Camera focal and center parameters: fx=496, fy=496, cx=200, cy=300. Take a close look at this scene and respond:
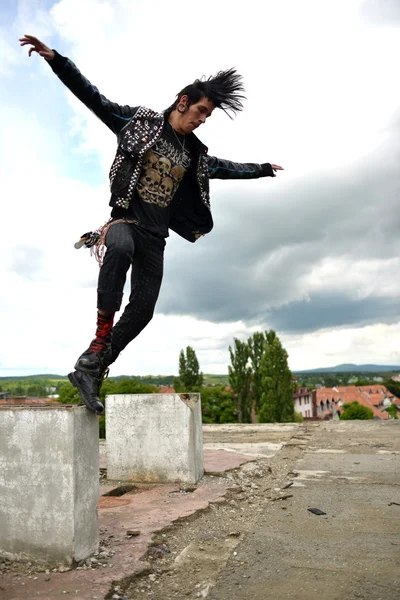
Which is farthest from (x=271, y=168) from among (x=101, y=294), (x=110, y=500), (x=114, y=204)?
(x=110, y=500)

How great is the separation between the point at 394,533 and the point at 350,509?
0.59 m

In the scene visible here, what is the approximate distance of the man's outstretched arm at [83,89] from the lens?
2.66 m

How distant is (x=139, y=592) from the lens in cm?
234

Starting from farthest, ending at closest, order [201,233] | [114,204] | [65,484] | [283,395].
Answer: [283,395] < [201,233] < [114,204] < [65,484]

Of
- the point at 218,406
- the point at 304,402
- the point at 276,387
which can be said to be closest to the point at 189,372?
the point at 218,406

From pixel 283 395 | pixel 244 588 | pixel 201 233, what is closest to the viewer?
pixel 244 588

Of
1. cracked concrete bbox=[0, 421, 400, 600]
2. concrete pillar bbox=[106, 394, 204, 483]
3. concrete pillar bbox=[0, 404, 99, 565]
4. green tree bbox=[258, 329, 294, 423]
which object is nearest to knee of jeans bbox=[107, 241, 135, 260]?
concrete pillar bbox=[0, 404, 99, 565]

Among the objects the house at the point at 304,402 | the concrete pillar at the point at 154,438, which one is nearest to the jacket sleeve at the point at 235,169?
the concrete pillar at the point at 154,438

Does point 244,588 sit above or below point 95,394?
below

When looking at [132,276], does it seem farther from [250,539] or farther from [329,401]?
[329,401]

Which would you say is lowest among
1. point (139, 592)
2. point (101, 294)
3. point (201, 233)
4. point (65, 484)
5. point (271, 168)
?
point (139, 592)

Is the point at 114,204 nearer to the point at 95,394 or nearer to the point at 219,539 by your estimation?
the point at 95,394

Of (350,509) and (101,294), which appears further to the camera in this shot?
(350,509)

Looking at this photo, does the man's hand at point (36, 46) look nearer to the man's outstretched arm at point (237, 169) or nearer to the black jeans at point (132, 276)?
the black jeans at point (132, 276)
